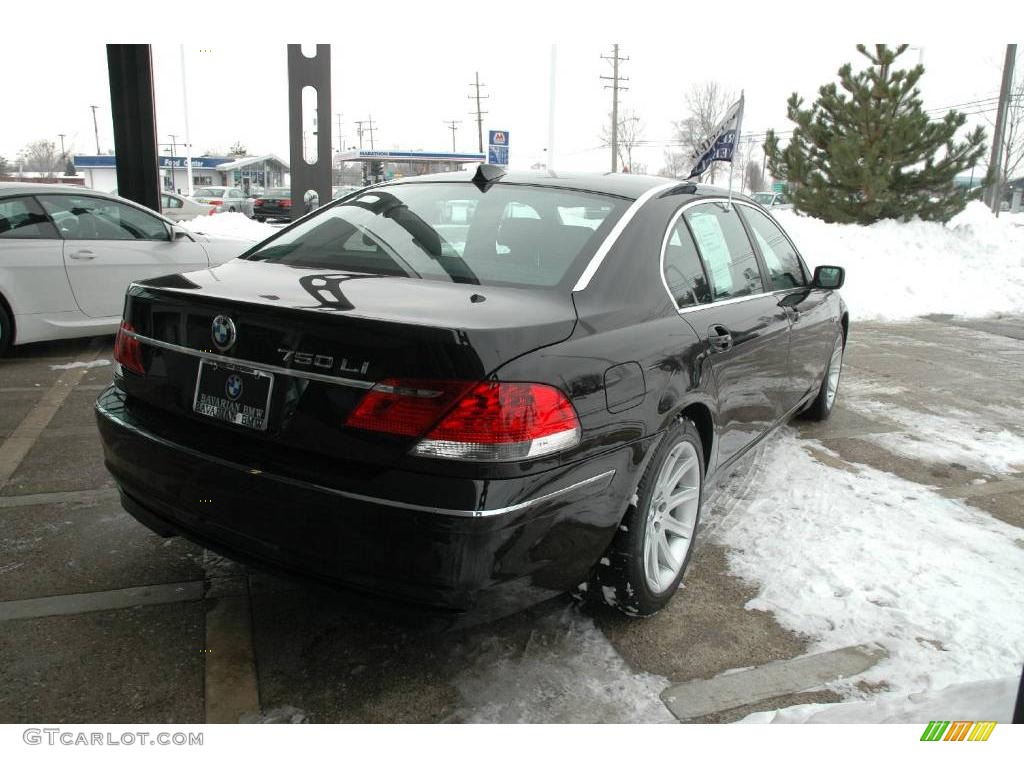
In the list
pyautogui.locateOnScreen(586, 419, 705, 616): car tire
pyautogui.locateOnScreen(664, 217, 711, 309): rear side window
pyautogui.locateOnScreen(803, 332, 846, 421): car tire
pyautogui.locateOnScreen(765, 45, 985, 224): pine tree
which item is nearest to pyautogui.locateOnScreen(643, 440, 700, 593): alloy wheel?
pyautogui.locateOnScreen(586, 419, 705, 616): car tire

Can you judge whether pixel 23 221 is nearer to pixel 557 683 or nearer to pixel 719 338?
pixel 719 338

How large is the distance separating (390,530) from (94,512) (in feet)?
7.25

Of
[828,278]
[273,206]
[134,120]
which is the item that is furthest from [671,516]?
[273,206]

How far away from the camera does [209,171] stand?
80562 mm

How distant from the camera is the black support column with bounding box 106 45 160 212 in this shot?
33.0ft

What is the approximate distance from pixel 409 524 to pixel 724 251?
2.12 m

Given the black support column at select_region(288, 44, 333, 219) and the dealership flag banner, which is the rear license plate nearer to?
the dealership flag banner

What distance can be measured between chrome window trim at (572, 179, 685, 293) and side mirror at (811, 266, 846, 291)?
1625mm

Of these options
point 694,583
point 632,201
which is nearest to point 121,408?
point 632,201

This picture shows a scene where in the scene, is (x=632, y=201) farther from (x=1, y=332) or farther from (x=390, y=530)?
(x=1, y=332)

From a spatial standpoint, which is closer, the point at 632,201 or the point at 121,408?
the point at 121,408

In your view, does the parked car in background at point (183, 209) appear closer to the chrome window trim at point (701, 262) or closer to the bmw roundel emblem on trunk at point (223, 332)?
the chrome window trim at point (701, 262)

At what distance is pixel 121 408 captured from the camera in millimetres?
2652
